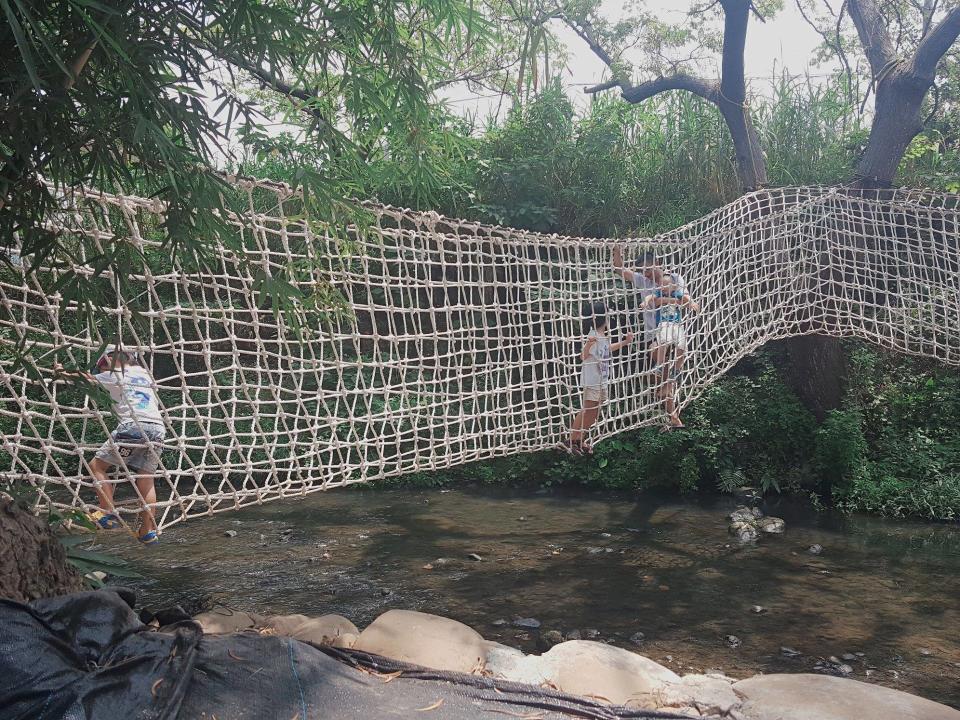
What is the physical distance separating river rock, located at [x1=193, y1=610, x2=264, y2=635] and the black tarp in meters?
0.38

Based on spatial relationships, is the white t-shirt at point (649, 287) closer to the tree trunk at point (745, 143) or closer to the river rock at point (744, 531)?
the river rock at point (744, 531)

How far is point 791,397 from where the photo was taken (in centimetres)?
579

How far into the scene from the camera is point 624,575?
3.81m

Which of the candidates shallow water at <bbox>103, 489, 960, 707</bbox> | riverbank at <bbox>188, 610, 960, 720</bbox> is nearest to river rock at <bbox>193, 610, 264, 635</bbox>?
riverbank at <bbox>188, 610, 960, 720</bbox>

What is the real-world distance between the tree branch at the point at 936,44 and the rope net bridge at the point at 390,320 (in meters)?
0.82

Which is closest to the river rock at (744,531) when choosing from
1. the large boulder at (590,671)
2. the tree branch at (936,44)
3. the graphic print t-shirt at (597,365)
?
the graphic print t-shirt at (597,365)

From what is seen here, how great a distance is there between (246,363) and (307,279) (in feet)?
16.9

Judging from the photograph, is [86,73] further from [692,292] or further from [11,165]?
[692,292]

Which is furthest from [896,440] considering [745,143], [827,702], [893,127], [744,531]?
[827,702]

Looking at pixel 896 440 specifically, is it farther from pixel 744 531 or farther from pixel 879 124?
pixel 879 124

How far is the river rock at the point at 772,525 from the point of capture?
4.49 meters

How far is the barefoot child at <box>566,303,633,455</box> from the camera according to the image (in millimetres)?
3939

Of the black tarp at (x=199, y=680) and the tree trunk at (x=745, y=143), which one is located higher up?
the tree trunk at (x=745, y=143)

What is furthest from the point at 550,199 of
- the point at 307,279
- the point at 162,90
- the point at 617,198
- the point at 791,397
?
the point at 162,90
